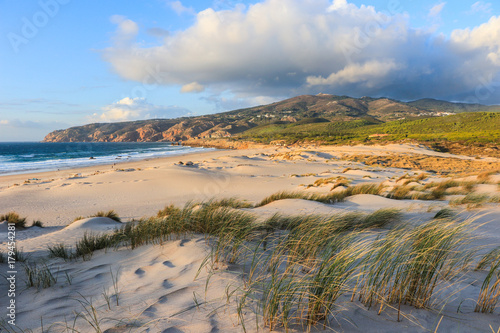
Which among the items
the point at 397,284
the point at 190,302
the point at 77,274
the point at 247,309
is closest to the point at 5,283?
the point at 77,274

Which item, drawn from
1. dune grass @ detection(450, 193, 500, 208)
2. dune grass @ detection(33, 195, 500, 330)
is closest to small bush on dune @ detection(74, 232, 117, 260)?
dune grass @ detection(33, 195, 500, 330)

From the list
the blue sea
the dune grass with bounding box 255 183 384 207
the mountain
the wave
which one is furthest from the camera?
the mountain

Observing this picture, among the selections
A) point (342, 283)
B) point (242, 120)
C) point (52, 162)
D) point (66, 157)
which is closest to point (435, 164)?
point (342, 283)

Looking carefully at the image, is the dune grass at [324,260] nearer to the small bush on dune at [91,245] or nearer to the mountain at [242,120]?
the small bush on dune at [91,245]

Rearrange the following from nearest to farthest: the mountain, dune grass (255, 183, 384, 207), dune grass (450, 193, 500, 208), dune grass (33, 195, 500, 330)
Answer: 1. dune grass (33, 195, 500, 330)
2. dune grass (450, 193, 500, 208)
3. dune grass (255, 183, 384, 207)
4. the mountain

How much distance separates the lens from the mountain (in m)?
138

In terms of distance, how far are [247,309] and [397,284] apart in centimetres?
146

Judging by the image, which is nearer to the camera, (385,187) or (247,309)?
(247,309)

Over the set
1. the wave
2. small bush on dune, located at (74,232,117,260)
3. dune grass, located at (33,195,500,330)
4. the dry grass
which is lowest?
the dry grass

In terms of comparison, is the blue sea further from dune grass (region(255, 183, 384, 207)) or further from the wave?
dune grass (region(255, 183, 384, 207))

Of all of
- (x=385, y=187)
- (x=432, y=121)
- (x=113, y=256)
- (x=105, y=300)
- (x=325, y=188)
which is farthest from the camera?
(x=432, y=121)

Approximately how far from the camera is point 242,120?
156125 mm

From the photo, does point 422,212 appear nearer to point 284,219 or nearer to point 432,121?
point 284,219

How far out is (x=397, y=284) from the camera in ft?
7.60
